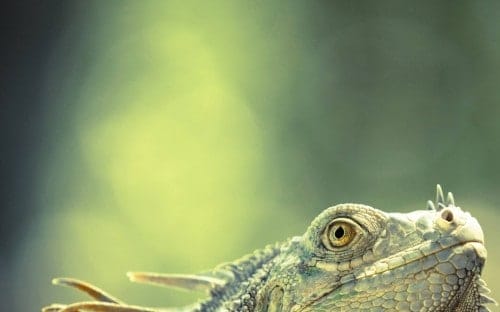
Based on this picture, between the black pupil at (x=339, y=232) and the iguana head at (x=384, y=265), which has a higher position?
the black pupil at (x=339, y=232)

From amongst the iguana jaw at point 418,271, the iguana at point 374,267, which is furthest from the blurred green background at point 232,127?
the iguana jaw at point 418,271

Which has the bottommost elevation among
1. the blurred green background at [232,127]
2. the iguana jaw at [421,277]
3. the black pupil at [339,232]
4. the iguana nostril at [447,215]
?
the iguana jaw at [421,277]

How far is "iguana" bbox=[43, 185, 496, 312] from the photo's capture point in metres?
1.70

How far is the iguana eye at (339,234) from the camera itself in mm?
1845

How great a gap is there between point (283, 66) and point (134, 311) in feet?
13.6

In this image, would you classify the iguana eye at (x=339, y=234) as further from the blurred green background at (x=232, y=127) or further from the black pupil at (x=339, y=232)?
the blurred green background at (x=232, y=127)

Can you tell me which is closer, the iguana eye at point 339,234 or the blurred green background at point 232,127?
the iguana eye at point 339,234

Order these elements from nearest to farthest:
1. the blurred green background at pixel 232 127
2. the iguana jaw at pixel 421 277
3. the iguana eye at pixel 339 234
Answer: the iguana jaw at pixel 421 277 < the iguana eye at pixel 339 234 < the blurred green background at pixel 232 127

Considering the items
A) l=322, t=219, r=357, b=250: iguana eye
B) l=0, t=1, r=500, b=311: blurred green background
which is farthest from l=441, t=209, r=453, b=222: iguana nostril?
l=0, t=1, r=500, b=311: blurred green background

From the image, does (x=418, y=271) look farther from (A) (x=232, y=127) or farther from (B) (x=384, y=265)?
(A) (x=232, y=127)

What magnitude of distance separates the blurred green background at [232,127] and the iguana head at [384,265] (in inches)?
Answer: 137

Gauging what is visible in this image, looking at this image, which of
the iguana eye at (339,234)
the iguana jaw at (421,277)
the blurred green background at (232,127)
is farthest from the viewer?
the blurred green background at (232,127)

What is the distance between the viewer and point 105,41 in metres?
5.71

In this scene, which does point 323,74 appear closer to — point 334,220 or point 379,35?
point 379,35
